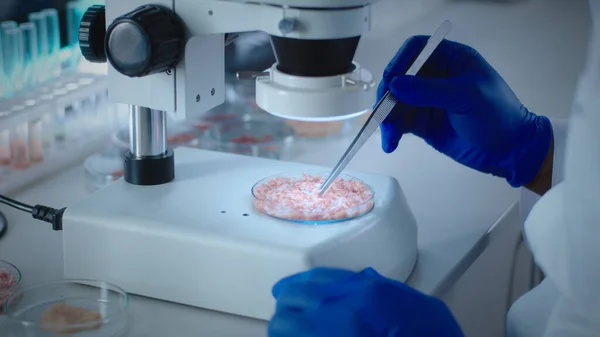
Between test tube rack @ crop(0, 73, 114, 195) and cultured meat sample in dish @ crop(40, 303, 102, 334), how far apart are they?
0.52m

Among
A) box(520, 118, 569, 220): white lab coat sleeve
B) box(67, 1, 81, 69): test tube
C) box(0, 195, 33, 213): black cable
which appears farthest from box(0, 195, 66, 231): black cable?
box(520, 118, 569, 220): white lab coat sleeve

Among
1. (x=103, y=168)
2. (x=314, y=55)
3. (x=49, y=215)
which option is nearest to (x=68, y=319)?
(x=49, y=215)

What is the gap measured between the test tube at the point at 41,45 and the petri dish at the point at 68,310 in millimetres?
760

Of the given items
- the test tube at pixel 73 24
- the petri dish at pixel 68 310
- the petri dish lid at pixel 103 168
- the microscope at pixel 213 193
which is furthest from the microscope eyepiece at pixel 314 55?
the test tube at pixel 73 24

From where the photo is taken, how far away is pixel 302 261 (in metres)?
1.05

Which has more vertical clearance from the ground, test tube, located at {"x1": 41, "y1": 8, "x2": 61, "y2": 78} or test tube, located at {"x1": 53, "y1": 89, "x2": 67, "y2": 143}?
test tube, located at {"x1": 41, "y1": 8, "x2": 61, "y2": 78}

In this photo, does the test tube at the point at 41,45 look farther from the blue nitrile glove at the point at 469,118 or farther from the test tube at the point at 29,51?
the blue nitrile glove at the point at 469,118

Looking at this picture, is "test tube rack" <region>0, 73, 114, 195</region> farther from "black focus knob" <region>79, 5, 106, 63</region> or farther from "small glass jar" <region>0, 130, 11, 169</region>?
"black focus knob" <region>79, 5, 106, 63</region>

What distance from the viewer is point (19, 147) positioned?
1627 mm

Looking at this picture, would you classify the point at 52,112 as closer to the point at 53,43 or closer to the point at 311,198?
the point at 53,43

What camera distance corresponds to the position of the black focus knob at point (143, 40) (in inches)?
41.5

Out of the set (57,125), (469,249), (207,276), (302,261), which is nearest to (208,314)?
(207,276)

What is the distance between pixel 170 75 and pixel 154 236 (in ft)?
0.77

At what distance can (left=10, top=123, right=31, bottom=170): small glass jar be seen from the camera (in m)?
1.62
